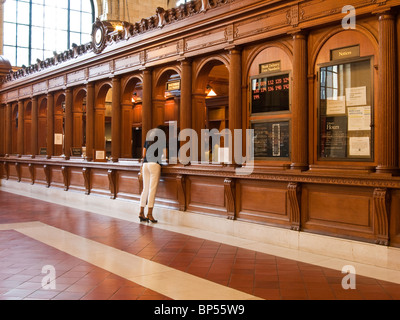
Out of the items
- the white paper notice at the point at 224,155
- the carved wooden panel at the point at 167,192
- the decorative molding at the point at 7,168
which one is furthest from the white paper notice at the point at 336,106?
the decorative molding at the point at 7,168

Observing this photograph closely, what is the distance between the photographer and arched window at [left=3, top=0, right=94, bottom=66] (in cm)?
2003

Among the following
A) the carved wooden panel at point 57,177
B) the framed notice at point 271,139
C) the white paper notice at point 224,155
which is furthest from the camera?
the carved wooden panel at point 57,177

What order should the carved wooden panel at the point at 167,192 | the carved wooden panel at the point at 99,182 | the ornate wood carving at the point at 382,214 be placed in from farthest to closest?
the carved wooden panel at the point at 99,182, the carved wooden panel at the point at 167,192, the ornate wood carving at the point at 382,214

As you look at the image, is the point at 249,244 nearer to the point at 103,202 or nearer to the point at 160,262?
the point at 160,262

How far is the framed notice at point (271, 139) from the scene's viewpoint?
679cm

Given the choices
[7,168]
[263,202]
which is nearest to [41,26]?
[7,168]

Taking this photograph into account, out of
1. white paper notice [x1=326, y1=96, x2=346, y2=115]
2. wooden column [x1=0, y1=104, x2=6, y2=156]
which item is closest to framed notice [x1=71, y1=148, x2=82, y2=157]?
wooden column [x1=0, y1=104, x2=6, y2=156]

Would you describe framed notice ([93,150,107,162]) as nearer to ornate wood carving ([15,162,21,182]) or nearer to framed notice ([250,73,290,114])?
framed notice ([250,73,290,114])

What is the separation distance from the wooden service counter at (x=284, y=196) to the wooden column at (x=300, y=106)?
0.24m

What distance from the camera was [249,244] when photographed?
671 cm

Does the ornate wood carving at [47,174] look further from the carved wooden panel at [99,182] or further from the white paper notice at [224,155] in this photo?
the white paper notice at [224,155]
